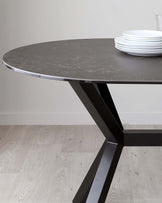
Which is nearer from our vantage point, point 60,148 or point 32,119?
point 60,148

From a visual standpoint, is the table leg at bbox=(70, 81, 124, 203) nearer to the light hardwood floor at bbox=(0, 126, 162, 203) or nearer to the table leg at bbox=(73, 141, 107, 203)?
the table leg at bbox=(73, 141, 107, 203)

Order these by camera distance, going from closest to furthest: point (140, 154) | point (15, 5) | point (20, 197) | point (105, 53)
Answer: point (105, 53)
point (20, 197)
point (140, 154)
point (15, 5)

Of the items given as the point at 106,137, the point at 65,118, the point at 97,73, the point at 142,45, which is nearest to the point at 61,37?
the point at 65,118

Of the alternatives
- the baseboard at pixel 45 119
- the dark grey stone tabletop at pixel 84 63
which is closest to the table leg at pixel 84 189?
the dark grey stone tabletop at pixel 84 63

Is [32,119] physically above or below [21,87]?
below

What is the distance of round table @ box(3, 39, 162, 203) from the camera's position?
1711mm

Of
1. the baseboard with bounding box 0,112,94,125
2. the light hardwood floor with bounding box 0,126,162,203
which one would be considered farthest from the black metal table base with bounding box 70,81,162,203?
the baseboard with bounding box 0,112,94,125

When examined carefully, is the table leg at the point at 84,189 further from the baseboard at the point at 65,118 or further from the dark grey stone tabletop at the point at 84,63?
the baseboard at the point at 65,118

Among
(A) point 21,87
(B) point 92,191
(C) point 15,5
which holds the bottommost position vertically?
(A) point 21,87

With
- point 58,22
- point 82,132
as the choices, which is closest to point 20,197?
point 82,132

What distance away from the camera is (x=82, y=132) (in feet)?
11.6

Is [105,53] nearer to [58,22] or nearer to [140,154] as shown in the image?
[140,154]

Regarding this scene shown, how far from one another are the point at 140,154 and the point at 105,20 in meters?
1.03

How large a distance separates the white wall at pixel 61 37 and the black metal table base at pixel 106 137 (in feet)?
3.90
